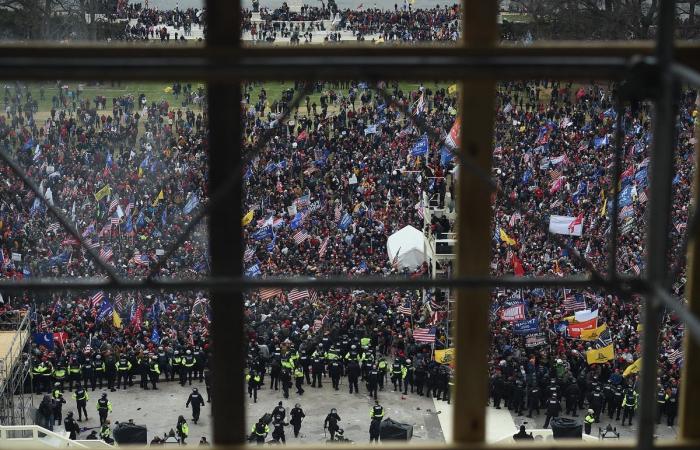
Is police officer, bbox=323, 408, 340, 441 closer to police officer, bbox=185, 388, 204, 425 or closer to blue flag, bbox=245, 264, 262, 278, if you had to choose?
police officer, bbox=185, 388, 204, 425

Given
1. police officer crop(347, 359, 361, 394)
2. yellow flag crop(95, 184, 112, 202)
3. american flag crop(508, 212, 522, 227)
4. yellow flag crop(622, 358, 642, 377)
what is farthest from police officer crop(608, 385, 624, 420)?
yellow flag crop(95, 184, 112, 202)

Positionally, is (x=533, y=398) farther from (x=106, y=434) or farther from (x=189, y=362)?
(x=106, y=434)

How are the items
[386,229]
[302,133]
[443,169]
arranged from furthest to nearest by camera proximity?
[302,133], [443,169], [386,229]

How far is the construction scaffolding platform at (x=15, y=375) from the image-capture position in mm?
18766

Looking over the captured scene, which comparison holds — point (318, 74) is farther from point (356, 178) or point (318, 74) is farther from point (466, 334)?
point (356, 178)

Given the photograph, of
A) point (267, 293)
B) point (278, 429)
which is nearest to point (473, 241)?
point (278, 429)

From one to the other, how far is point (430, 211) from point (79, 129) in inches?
763

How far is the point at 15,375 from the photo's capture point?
1966cm

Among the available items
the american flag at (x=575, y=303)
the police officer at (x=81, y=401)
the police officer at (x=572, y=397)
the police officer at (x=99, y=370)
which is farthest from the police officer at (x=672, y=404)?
the police officer at (x=99, y=370)

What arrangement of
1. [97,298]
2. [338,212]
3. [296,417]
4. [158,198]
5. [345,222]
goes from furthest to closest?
1. [338,212]
2. [158,198]
3. [345,222]
4. [97,298]
5. [296,417]

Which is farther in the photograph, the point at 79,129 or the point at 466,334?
the point at 79,129

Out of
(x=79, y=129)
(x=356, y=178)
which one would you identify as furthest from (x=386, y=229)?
(x=79, y=129)

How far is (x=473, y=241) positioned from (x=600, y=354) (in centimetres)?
1594

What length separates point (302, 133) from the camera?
1522 inches
